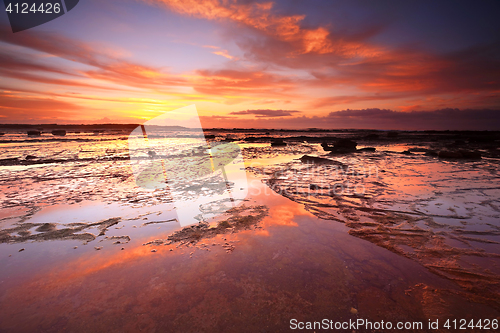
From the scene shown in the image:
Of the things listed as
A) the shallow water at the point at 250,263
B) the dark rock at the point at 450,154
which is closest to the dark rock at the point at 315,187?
the shallow water at the point at 250,263

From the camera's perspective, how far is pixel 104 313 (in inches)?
97.8

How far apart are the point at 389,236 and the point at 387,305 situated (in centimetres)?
208

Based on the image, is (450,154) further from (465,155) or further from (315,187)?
(315,187)

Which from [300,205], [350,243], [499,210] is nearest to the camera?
[350,243]

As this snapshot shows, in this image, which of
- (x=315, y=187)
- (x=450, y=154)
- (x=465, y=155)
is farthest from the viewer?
(x=450, y=154)

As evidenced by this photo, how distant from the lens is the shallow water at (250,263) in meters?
2.46

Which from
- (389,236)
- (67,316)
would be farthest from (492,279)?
(67,316)

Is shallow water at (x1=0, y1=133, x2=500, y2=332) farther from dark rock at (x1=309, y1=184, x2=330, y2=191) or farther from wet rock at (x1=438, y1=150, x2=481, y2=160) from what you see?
wet rock at (x1=438, y1=150, x2=481, y2=160)

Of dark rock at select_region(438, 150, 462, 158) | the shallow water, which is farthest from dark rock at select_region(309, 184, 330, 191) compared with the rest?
dark rock at select_region(438, 150, 462, 158)

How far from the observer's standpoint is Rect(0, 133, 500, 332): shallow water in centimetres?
→ 246

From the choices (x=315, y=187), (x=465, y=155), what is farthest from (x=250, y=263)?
(x=465, y=155)

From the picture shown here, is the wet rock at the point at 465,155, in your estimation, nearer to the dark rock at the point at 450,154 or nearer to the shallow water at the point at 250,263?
the dark rock at the point at 450,154

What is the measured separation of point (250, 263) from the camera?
3.39m

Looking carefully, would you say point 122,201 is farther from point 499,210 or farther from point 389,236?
point 499,210
